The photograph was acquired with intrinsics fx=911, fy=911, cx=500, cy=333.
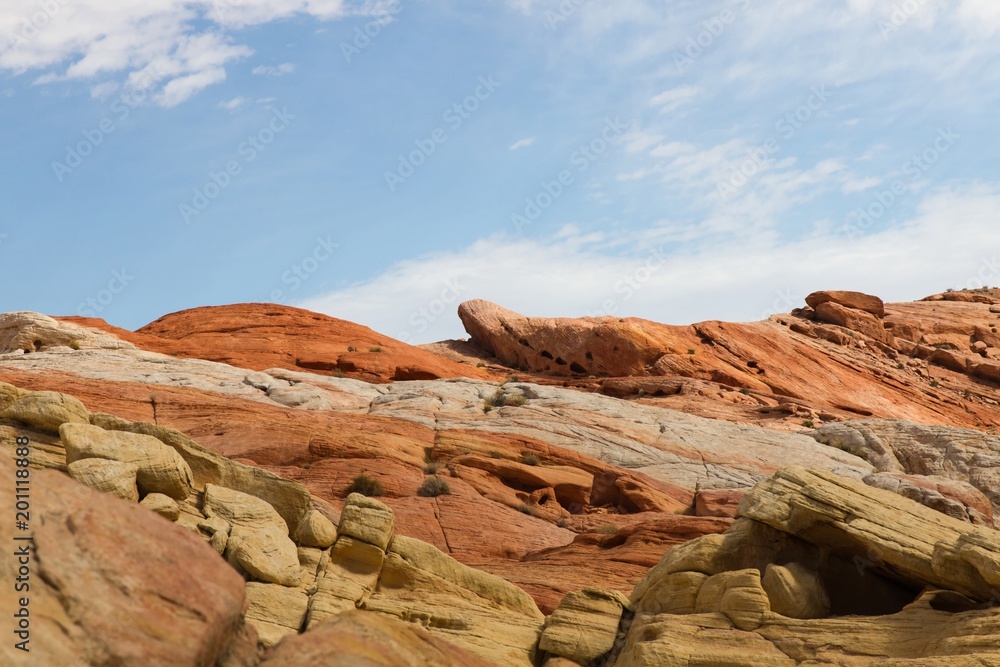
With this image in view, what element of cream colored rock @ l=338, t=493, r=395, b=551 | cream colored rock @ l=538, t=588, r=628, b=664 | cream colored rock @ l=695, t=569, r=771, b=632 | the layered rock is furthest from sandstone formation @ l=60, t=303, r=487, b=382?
cream colored rock @ l=695, t=569, r=771, b=632

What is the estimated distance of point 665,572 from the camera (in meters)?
14.8

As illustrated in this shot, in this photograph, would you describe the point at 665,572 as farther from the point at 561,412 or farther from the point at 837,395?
the point at 837,395

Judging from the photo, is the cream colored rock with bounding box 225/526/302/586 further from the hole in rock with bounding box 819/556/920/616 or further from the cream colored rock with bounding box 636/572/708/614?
the hole in rock with bounding box 819/556/920/616

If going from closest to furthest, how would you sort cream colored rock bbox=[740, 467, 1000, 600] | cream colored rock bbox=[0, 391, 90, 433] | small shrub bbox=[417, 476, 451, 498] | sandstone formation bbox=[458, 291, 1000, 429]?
cream colored rock bbox=[740, 467, 1000, 600] < cream colored rock bbox=[0, 391, 90, 433] < small shrub bbox=[417, 476, 451, 498] < sandstone formation bbox=[458, 291, 1000, 429]

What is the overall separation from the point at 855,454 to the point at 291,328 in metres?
28.6

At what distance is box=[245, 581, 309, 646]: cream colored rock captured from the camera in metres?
11.8

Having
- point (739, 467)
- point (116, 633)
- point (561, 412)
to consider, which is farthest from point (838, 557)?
point (561, 412)

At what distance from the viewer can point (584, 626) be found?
1395cm

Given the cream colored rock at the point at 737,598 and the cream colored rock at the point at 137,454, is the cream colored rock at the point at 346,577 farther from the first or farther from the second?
the cream colored rock at the point at 737,598

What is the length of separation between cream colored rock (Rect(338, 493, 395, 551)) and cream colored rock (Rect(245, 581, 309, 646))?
2.15 m

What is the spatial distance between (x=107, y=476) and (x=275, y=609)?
315 centimetres

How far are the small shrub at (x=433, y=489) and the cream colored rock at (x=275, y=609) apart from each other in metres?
10.7

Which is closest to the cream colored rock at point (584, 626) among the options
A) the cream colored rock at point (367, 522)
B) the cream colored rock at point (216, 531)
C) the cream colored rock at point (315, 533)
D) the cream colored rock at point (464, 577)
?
the cream colored rock at point (464, 577)

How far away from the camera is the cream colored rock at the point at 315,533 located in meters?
14.8
